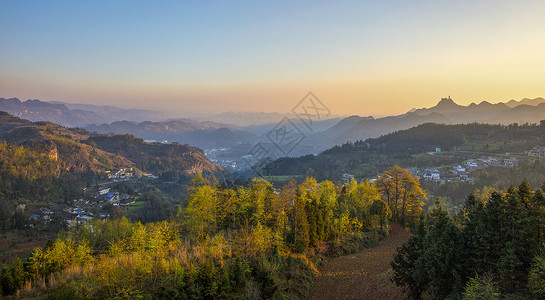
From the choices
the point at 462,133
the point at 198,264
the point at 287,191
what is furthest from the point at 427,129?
the point at 198,264

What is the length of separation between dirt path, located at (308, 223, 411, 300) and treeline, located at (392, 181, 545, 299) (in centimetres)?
385

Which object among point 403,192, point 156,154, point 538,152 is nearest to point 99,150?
point 156,154

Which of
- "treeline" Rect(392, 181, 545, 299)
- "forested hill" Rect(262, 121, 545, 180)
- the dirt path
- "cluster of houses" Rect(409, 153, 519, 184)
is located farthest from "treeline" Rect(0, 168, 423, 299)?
"forested hill" Rect(262, 121, 545, 180)

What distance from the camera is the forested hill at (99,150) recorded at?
107 metres

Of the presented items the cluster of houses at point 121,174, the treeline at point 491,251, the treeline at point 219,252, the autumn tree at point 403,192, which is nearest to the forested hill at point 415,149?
the autumn tree at point 403,192

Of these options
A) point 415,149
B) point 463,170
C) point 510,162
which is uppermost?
point 415,149

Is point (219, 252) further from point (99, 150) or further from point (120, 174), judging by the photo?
point (99, 150)

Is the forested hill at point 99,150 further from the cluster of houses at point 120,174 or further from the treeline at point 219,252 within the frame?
the treeline at point 219,252

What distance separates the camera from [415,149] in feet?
352

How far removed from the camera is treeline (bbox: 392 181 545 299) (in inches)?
432

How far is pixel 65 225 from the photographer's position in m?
52.1

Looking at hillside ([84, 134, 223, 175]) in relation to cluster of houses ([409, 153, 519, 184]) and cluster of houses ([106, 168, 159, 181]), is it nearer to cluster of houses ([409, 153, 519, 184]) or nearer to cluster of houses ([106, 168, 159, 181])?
cluster of houses ([106, 168, 159, 181])

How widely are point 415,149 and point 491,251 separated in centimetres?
10795

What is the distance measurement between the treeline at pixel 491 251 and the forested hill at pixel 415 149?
69.0 metres
